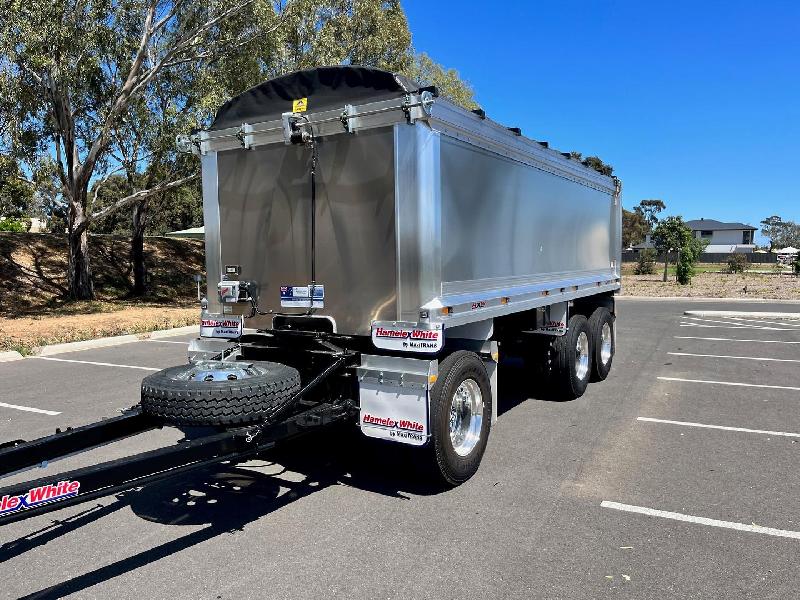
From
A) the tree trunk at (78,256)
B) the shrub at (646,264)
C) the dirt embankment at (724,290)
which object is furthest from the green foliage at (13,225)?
the shrub at (646,264)

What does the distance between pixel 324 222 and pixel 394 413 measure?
1.61 m

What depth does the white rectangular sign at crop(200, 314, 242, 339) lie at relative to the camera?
5371mm

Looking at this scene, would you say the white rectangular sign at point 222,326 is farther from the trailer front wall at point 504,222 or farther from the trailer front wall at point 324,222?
the trailer front wall at point 504,222

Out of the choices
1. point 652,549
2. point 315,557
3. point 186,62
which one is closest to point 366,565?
point 315,557

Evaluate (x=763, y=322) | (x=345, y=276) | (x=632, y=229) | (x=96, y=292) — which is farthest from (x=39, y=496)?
(x=632, y=229)

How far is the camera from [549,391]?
25.6 feet

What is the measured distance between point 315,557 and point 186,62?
1985cm

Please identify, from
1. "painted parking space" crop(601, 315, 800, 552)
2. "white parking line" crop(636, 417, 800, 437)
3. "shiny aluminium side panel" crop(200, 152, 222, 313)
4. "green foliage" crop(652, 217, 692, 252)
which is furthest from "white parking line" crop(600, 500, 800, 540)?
"green foliage" crop(652, 217, 692, 252)

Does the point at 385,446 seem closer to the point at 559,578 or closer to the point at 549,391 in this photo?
the point at 559,578

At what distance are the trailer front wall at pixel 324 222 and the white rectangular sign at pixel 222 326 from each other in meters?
0.11

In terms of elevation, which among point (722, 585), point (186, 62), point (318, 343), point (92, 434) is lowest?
point (722, 585)

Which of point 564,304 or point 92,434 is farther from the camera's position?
point 564,304

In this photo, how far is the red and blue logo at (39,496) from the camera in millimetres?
2781

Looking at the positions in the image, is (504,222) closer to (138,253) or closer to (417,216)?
(417,216)
